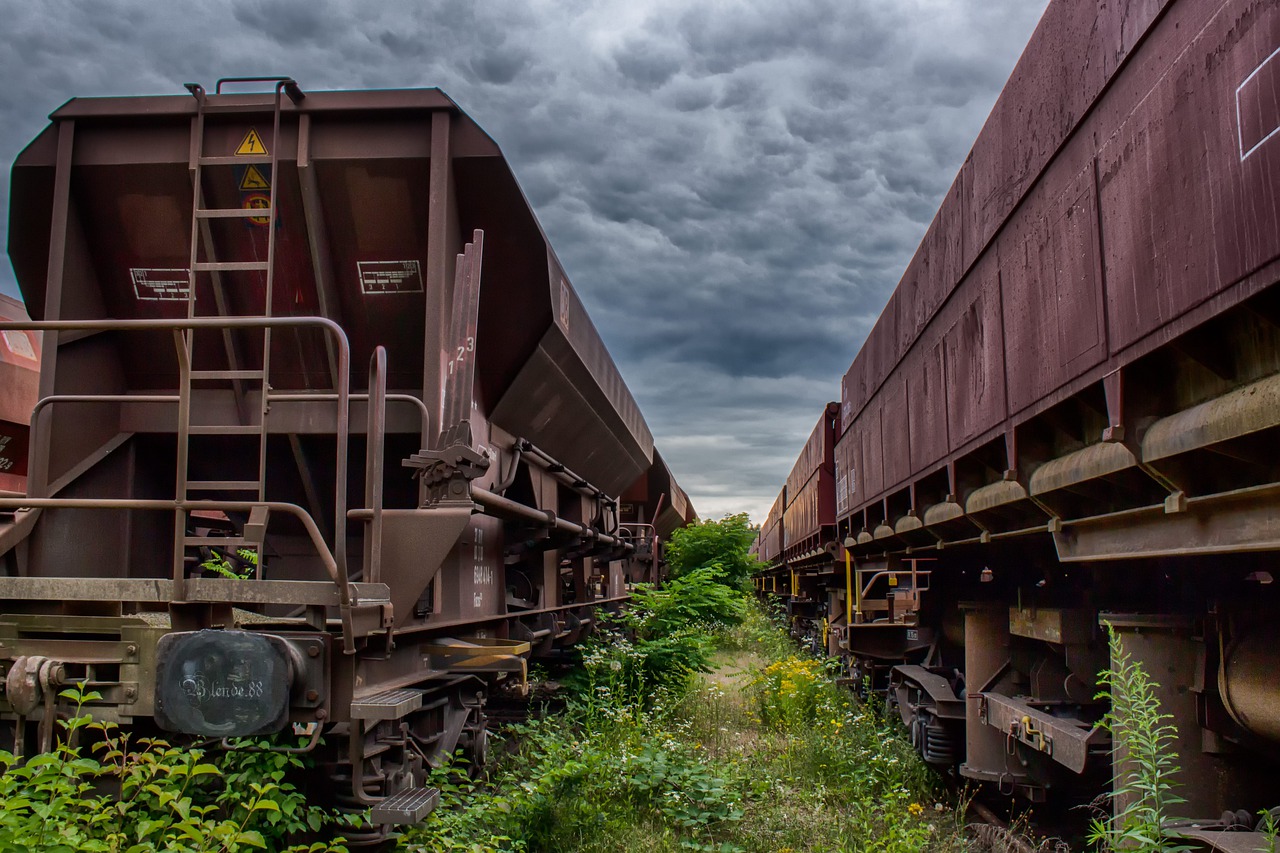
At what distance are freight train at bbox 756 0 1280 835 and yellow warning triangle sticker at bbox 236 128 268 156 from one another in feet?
13.2

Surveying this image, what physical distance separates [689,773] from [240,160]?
14.8 feet

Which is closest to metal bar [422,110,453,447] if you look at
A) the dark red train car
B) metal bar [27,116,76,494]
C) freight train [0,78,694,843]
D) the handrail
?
freight train [0,78,694,843]

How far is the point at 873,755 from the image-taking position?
734 cm

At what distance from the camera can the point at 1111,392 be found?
3.16 m

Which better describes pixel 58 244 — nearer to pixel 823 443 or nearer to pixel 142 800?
pixel 142 800

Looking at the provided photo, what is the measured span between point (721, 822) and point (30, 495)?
13.6ft

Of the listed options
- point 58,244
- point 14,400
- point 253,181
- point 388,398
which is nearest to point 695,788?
point 388,398

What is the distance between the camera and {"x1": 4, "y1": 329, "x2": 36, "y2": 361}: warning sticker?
6.95 m

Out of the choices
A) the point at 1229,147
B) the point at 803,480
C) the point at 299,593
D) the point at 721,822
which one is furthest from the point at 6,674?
the point at 803,480

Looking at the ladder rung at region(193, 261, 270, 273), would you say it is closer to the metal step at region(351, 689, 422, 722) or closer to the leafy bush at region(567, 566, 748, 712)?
the metal step at region(351, 689, 422, 722)

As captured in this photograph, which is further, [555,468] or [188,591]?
[555,468]

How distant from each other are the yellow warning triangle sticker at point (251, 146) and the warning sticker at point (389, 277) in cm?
81

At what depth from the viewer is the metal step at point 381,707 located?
3873 millimetres

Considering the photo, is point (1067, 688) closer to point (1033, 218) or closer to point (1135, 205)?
point (1033, 218)
